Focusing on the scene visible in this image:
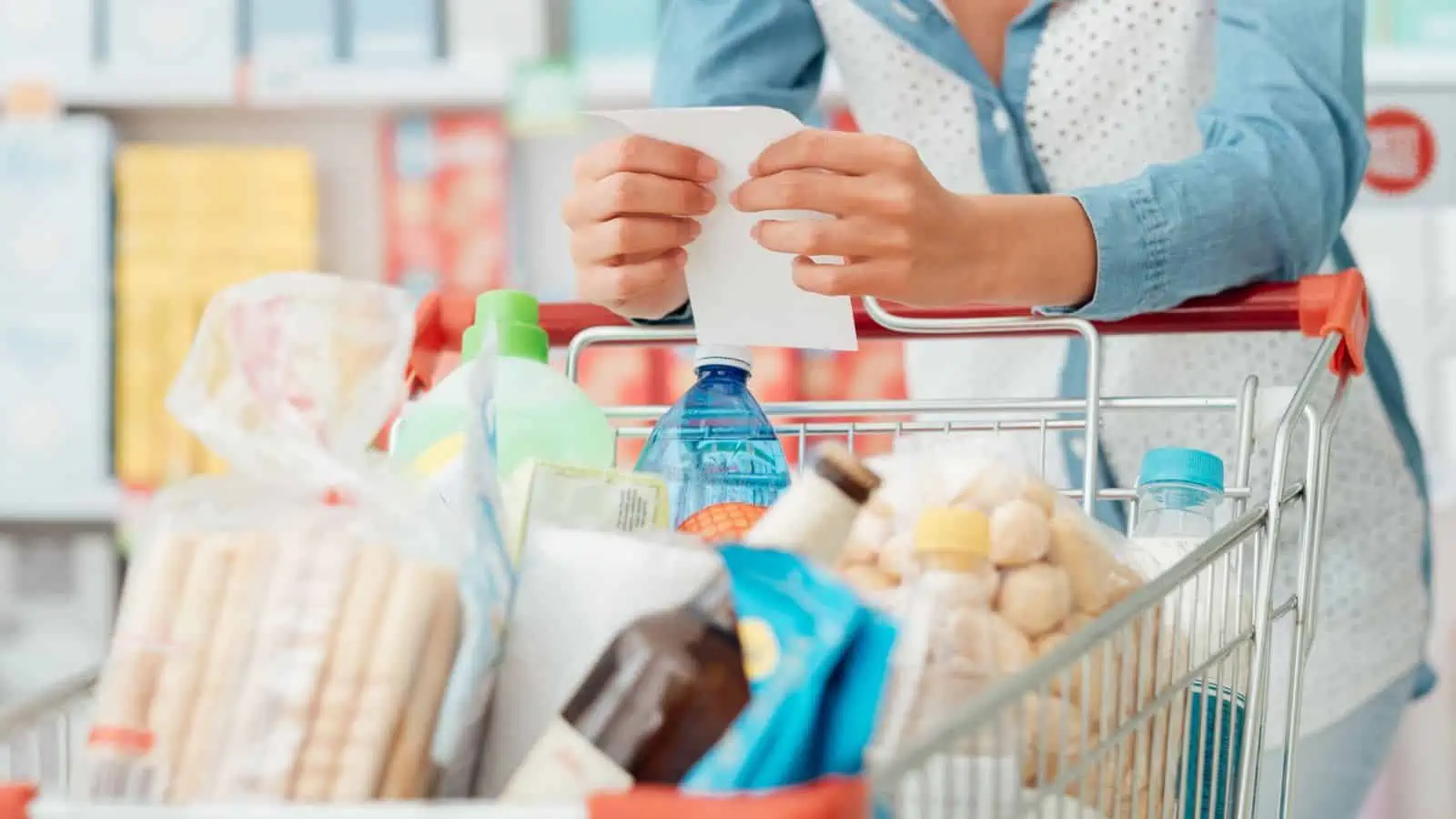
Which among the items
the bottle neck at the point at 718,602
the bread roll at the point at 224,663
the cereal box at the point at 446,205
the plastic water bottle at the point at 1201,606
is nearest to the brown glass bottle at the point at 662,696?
the bottle neck at the point at 718,602

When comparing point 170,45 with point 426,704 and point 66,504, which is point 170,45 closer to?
point 66,504

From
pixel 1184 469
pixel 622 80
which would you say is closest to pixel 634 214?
pixel 1184 469

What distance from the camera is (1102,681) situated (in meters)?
0.66

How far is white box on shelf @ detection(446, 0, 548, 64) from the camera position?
8.23 feet

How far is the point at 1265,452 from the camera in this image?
4.48 ft

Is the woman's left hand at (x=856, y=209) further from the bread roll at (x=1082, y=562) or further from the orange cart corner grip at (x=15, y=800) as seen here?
the orange cart corner grip at (x=15, y=800)

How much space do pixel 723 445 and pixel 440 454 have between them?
0.23 m

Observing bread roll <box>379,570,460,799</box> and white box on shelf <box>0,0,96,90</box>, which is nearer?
bread roll <box>379,570,460,799</box>

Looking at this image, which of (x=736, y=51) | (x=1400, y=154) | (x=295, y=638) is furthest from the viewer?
(x=1400, y=154)

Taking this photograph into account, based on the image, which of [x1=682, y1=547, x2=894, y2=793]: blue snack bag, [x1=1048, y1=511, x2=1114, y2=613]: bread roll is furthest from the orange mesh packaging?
[x1=682, y1=547, x2=894, y2=793]: blue snack bag

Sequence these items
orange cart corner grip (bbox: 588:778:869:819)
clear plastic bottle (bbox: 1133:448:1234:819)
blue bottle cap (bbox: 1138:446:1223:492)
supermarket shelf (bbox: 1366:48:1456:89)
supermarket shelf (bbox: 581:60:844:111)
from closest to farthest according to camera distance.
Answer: orange cart corner grip (bbox: 588:778:869:819) → clear plastic bottle (bbox: 1133:448:1234:819) → blue bottle cap (bbox: 1138:446:1223:492) → supermarket shelf (bbox: 1366:48:1456:89) → supermarket shelf (bbox: 581:60:844:111)

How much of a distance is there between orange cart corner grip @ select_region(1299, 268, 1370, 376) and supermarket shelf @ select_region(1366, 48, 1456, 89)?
140cm

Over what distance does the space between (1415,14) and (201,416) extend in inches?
83.0

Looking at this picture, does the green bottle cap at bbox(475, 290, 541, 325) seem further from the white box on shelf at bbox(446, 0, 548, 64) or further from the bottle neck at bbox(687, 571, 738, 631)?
the white box on shelf at bbox(446, 0, 548, 64)
